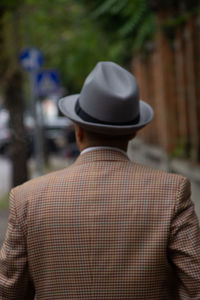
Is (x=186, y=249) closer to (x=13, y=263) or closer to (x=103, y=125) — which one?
(x=103, y=125)

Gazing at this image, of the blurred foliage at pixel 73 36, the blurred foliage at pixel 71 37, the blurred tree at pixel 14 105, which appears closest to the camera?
the blurred tree at pixel 14 105

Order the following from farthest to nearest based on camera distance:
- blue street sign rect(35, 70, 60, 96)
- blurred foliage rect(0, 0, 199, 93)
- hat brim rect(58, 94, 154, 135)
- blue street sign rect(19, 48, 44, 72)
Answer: blue street sign rect(35, 70, 60, 96) → blurred foliage rect(0, 0, 199, 93) → blue street sign rect(19, 48, 44, 72) → hat brim rect(58, 94, 154, 135)

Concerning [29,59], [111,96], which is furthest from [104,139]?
[29,59]

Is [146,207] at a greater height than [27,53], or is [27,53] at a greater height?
[146,207]

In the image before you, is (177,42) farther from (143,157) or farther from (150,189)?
(150,189)

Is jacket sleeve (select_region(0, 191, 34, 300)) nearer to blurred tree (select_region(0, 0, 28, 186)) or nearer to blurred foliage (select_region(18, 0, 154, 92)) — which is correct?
blurred tree (select_region(0, 0, 28, 186))

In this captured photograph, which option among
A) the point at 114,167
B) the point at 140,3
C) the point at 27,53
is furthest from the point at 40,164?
the point at 114,167

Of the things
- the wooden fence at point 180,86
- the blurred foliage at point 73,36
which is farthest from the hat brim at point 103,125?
the blurred foliage at point 73,36

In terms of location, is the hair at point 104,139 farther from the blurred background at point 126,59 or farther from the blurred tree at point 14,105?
the blurred tree at point 14,105

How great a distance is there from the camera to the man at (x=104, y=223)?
6.88 ft

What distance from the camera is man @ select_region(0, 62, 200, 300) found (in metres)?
2.10

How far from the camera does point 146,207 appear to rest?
2.15m

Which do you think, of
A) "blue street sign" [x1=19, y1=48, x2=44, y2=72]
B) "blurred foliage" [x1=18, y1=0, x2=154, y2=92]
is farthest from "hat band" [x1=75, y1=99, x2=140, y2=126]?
"blurred foliage" [x1=18, y1=0, x2=154, y2=92]

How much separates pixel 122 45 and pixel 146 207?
12.8 m
